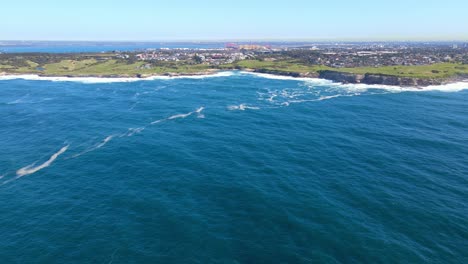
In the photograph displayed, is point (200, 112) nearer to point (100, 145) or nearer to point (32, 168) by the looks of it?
point (100, 145)

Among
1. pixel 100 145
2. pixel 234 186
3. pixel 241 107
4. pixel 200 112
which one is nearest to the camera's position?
pixel 234 186

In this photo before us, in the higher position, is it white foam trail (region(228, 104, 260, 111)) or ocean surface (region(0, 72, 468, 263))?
white foam trail (region(228, 104, 260, 111))

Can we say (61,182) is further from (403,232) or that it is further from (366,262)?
(403,232)

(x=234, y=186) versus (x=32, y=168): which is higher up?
(x=32, y=168)

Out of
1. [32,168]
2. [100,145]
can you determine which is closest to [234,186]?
[100,145]

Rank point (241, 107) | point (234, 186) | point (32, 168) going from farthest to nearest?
point (241, 107)
point (32, 168)
point (234, 186)

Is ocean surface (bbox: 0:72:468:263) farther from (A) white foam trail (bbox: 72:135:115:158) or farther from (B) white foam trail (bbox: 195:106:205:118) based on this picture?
(B) white foam trail (bbox: 195:106:205:118)

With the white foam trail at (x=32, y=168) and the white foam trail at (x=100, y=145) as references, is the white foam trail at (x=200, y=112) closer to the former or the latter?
the white foam trail at (x=100, y=145)

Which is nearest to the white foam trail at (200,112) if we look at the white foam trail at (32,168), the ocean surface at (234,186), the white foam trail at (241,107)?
the ocean surface at (234,186)

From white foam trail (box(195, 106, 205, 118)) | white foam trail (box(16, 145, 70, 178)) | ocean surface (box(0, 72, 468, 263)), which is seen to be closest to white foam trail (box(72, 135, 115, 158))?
ocean surface (box(0, 72, 468, 263))
